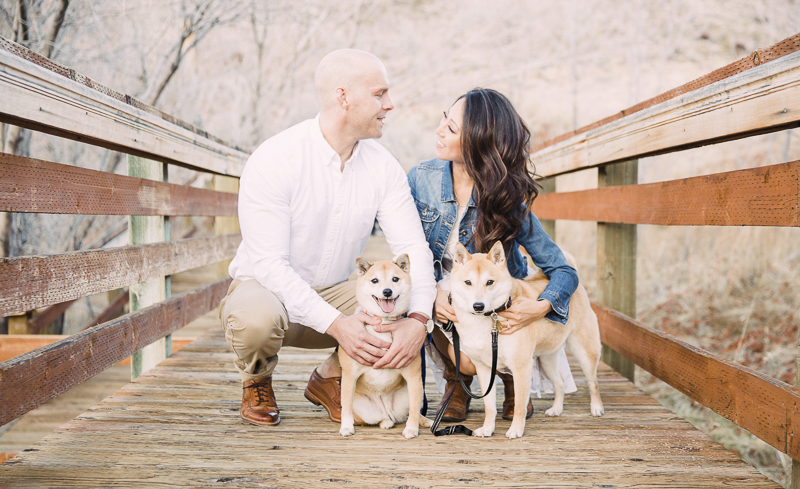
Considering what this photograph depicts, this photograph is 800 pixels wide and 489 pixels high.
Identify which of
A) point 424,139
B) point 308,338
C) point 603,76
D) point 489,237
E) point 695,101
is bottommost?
point 308,338

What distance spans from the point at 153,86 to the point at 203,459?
13.7 feet

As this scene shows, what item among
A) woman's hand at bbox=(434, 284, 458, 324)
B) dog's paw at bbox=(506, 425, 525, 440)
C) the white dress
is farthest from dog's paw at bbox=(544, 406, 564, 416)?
woman's hand at bbox=(434, 284, 458, 324)

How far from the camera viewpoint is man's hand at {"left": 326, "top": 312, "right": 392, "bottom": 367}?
203cm

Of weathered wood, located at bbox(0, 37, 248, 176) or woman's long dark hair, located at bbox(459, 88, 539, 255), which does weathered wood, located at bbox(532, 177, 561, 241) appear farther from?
weathered wood, located at bbox(0, 37, 248, 176)

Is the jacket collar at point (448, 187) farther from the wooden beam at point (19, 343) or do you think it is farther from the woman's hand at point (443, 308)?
the wooden beam at point (19, 343)

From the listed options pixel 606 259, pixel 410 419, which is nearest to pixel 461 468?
pixel 410 419

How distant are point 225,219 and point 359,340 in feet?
9.76

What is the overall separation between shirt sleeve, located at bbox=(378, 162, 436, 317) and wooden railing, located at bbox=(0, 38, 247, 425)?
1119 millimetres

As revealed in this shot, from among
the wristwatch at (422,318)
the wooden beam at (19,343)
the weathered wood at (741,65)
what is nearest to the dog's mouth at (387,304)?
the wristwatch at (422,318)

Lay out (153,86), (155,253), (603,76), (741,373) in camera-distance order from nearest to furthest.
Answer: (741,373) < (155,253) < (153,86) < (603,76)

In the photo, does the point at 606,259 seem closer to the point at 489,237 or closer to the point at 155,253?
the point at 489,237

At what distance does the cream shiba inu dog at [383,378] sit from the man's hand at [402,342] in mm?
38

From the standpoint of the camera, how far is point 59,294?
5.95ft

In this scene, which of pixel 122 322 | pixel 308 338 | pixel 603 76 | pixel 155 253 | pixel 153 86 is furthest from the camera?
pixel 603 76
